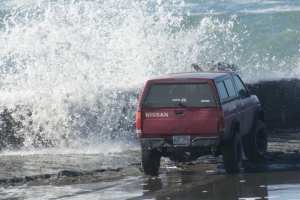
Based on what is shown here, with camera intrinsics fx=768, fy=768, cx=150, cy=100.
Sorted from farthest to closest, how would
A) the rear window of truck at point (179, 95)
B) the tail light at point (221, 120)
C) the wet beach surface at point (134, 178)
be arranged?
the rear window of truck at point (179, 95), the tail light at point (221, 120), the wet beach surface at point (134, 178)

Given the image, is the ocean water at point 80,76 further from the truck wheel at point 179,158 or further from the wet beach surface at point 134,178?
the truck wheel at point 179,158

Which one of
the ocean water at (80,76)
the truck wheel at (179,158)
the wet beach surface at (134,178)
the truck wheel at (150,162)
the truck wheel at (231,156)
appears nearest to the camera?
the wet beach surface at (134,178)

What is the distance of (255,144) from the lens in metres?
14.0

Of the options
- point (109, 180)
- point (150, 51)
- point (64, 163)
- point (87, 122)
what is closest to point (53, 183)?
point (109, 180)

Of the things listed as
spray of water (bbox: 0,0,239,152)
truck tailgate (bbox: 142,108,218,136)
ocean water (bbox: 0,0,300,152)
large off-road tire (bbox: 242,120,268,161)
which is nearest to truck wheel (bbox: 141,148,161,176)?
truck tailgate (bbox: 142,108,218,136)

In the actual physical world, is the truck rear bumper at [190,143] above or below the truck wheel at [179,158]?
above

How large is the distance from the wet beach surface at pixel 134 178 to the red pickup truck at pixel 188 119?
0.41 m

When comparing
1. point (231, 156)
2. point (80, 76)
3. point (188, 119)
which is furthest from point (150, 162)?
point (80, 76)

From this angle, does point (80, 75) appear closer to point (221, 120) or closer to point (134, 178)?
point (134, 178)

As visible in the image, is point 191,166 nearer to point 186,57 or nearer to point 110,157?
point 110,157

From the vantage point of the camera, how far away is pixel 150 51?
22.2 m

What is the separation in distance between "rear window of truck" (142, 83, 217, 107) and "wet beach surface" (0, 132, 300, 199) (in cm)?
120

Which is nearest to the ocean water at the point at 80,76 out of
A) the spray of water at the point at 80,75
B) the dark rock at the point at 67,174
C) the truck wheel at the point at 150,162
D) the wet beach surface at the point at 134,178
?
the spray of water at the point at 80,75

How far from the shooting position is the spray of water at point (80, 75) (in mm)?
17375
